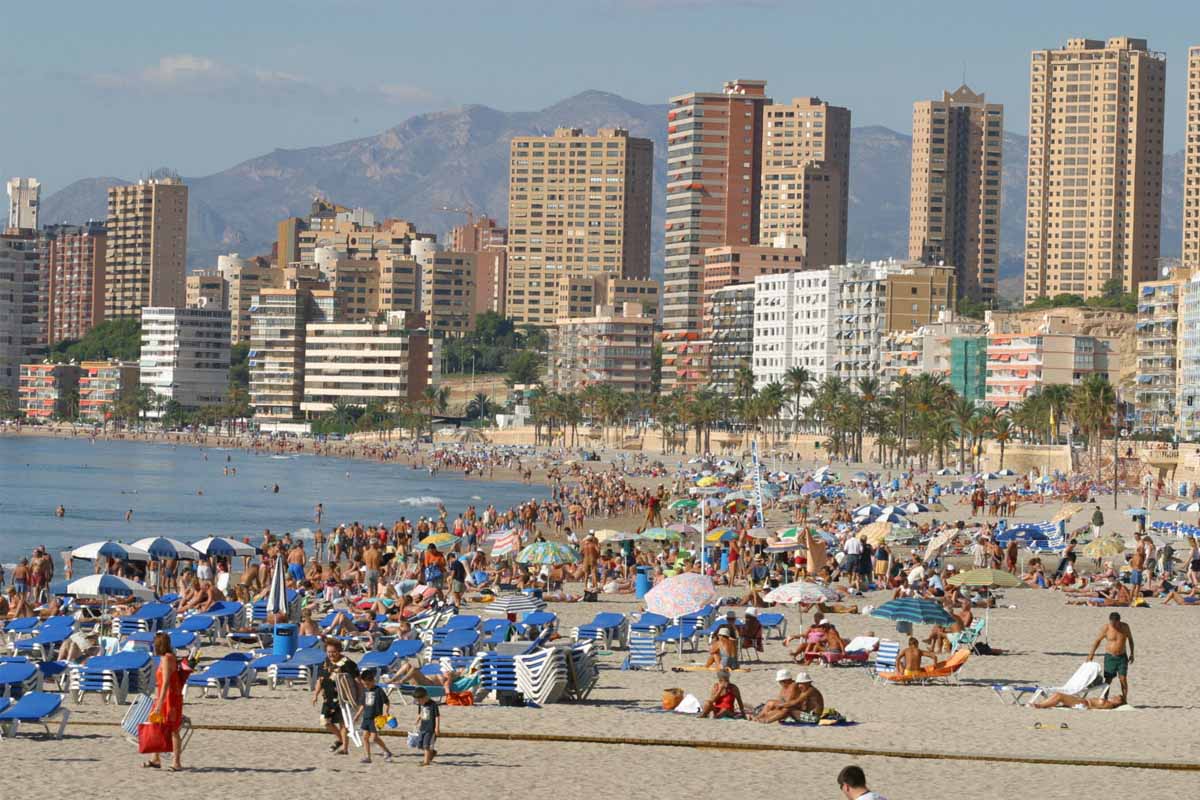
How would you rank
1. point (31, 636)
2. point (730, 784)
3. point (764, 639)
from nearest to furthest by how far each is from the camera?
point (730, 784), point (31, 636), point (764, 639)

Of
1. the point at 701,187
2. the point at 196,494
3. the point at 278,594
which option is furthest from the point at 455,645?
the point at 701,187

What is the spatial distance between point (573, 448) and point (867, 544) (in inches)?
4142

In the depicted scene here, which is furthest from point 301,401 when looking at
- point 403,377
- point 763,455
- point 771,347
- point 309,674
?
point 309,674

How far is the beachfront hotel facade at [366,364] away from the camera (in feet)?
586

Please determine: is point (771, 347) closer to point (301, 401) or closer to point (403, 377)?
point (403, 377)

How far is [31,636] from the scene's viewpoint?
70.5ft

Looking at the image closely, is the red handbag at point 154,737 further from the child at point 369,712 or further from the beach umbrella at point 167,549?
the beach umbrella at point 167,549

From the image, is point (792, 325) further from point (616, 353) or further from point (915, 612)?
point (915, 612)

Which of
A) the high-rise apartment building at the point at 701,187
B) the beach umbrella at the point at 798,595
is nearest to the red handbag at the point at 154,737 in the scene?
the beach umbrella at the point at 798,595

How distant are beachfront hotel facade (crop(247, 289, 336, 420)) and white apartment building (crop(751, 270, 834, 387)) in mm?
52985

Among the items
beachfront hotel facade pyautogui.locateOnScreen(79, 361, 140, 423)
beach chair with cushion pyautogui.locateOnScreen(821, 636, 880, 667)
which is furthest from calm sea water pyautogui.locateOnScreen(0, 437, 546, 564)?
beachfront hotel facade pyautogui.locateOnScreen(79, 361, 140, 423)

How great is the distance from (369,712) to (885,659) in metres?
7.64

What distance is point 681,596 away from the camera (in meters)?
22.0

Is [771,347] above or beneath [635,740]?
above
